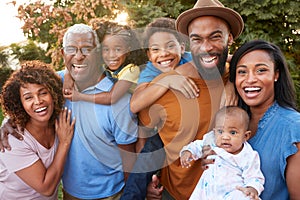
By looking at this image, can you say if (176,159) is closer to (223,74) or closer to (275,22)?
(223,74)

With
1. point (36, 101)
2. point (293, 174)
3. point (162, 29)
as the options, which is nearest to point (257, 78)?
point (293, 174)

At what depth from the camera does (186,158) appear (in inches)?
108

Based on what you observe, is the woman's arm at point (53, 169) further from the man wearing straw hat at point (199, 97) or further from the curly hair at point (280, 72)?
the curly hair at point (280, 72)

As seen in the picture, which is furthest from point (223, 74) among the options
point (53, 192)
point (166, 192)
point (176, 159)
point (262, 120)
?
point (53, 192)

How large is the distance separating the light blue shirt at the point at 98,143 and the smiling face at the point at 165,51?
1.21 ft

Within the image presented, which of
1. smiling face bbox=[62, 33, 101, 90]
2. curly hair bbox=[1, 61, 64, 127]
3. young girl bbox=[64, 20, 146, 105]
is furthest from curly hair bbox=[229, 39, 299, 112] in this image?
curly hair bbox=[1, 61, 64, 127]

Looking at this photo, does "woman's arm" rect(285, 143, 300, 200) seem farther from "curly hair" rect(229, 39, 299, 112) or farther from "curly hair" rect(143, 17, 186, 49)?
"curly hair" rect(143, 17, 186, 49)

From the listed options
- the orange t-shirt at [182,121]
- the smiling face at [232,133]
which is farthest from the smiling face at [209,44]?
the smiling face at [232,133]

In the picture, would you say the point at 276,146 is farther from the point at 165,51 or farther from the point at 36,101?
the point at 36,101

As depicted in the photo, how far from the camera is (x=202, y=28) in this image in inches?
116

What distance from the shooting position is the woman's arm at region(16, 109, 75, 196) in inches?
116

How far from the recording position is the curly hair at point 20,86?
9.79 feet

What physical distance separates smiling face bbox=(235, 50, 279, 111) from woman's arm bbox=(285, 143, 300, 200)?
0.37 meters

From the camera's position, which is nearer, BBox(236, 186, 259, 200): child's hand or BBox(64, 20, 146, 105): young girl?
BBox(236, 186, 259, 200): child's hand
